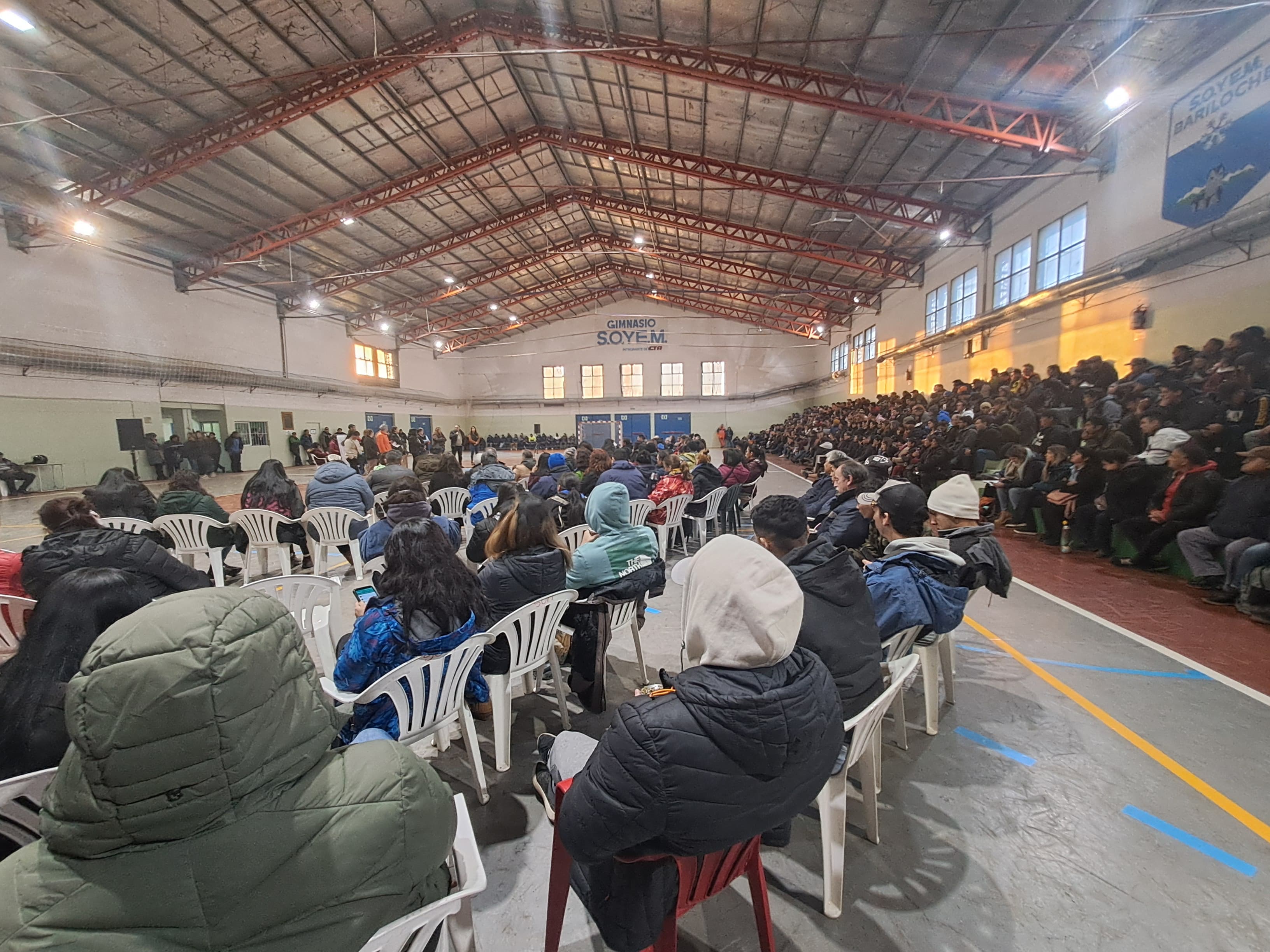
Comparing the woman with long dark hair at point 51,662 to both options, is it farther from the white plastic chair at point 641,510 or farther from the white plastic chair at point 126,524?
the white plastic chair at point 641,510

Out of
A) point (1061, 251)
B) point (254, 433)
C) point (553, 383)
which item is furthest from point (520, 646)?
point (553, 383)

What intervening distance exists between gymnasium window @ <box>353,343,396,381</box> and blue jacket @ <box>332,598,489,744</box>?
66.6ft

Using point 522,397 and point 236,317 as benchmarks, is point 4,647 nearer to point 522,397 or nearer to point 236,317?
point 236,317

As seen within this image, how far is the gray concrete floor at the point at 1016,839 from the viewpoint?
142 centimetres

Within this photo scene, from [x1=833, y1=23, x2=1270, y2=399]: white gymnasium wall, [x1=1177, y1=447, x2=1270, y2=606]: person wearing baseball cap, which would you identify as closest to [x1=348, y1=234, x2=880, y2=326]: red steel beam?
[x1=833, y1=23, x2=1270, y2=399]: white gymnasium wall

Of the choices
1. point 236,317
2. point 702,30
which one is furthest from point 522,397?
point 702,30

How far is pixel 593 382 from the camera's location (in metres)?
25.4

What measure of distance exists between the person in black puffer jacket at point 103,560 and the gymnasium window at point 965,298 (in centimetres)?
1355

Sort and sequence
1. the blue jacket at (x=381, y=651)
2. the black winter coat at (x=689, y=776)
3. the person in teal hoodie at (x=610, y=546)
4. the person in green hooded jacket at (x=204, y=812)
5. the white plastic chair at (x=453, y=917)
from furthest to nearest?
1. the person in teal hoodie at (x=610, y=546)
2. the blue jacket at (x=381, y=651)
3. the black winter coat at (x=689, y=776)
4. the white plastic chair at (x=453, y=917)
5. the person in green hooded jacket at (x=204, y=812)

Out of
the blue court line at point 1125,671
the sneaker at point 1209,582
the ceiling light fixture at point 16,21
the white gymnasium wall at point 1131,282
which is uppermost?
the ceiling light fixture at point 16,21

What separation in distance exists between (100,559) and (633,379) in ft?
77.8

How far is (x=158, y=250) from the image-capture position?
11852 mm

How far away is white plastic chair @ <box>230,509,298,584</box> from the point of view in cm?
426

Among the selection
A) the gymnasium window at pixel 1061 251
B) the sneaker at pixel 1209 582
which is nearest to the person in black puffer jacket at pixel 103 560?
the sneaker at pixel 1209 582
